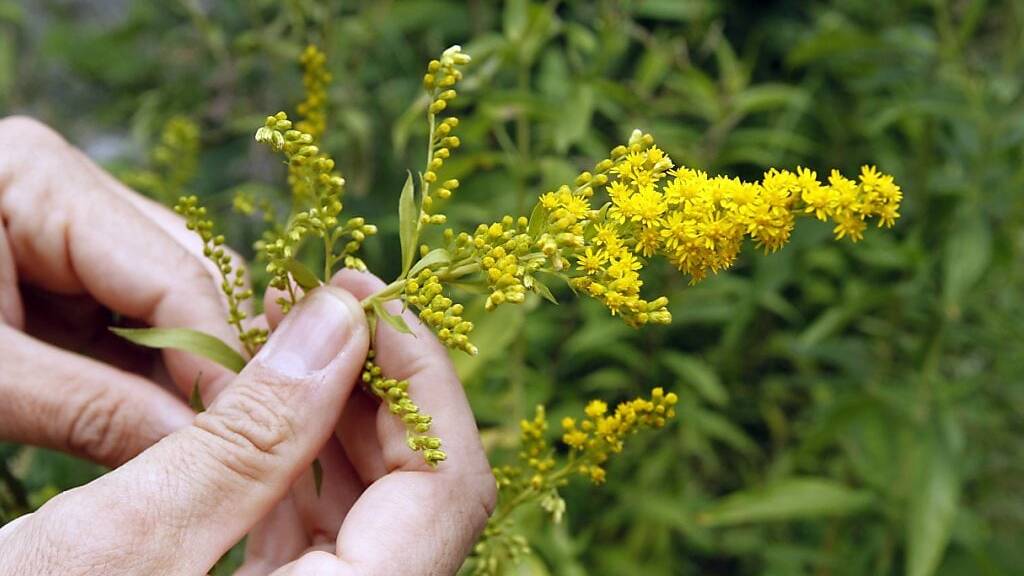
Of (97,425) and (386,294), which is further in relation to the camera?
(97,425)

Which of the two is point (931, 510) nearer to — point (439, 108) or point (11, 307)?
point (439, 108)

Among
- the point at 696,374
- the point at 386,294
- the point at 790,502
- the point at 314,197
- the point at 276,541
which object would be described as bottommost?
the point at 790,502

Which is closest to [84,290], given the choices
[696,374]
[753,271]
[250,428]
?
[250,428]

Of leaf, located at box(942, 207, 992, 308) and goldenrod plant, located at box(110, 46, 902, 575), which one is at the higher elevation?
goldenrod plant, located at box(110, 46, 902, 575)

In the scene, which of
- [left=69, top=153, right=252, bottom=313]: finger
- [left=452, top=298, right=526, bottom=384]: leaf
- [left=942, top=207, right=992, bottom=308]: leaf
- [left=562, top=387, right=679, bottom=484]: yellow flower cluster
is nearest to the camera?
[left=562, top=387, right=679, bottom=484]: yellow flower cluster

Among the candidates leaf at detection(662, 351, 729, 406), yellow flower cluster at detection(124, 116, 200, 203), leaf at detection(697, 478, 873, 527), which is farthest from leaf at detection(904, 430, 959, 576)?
yellow flower cluster at detection(124, 116, 200, 203)

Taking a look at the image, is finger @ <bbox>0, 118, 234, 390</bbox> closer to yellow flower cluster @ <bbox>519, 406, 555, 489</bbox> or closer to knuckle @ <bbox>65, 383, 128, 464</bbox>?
knuckle @ <bbox>65, 383, 128, 464</bbox>

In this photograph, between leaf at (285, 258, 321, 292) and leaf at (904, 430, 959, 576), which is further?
leaf at (904, 430, 959, 576)
